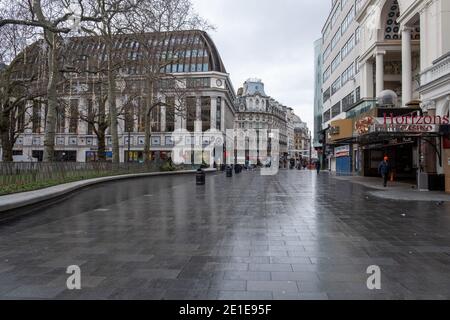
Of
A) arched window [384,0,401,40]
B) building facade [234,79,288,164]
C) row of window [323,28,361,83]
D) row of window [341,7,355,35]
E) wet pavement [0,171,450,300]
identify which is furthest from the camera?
building facade [234,79,288,164]

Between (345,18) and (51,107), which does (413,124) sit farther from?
(345,18)

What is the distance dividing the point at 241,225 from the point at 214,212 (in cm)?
226

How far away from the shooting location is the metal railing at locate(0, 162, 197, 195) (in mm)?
13805

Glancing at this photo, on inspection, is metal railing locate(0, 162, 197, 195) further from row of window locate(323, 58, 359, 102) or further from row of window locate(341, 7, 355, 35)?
row of window locate(341, 7, 355, 35)

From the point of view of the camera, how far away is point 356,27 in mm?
37469

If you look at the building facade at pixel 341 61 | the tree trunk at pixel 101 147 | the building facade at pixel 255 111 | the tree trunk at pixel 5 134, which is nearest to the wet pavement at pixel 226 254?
the tree trunk at pixel 5 134

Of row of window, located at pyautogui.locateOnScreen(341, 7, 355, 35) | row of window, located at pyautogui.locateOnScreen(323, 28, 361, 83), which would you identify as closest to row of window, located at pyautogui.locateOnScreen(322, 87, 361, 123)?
row of window, located at pyautogui.locateOnScreen(323, 28, 361, 83)

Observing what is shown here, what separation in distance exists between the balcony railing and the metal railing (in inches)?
741

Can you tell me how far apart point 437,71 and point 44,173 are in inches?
775

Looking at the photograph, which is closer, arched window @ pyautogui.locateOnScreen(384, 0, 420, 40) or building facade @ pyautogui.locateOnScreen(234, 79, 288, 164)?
arched window @ pyautogui.locateOnScreen(384, 0, 420, 40)

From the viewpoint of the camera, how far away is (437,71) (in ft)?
59.2

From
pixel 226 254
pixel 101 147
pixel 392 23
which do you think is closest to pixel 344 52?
pixel 392 23

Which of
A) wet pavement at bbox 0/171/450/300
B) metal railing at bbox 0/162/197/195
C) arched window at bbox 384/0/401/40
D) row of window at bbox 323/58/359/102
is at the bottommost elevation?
wet pavement at bbox 0/171/450/300
